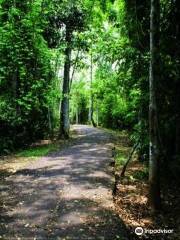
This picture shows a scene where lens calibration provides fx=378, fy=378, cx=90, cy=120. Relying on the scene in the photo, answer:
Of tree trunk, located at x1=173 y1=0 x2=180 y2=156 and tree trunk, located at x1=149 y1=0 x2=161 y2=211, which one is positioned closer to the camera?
tree trunk, located at x1=149 y1=0 x2=161 y2=211

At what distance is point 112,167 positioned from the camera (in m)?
14.9

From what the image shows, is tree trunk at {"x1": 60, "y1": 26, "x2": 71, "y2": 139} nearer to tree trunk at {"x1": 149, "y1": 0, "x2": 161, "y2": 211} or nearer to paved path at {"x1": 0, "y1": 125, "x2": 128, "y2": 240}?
paved path at {"x1": 0, "y1": 125, "x2": 128, "y2": 240}

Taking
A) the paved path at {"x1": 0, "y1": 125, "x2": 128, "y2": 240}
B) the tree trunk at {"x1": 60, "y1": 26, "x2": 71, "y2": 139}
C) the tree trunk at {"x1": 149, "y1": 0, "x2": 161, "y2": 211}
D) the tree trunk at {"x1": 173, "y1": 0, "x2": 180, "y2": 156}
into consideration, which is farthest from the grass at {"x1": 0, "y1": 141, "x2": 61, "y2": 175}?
the tree trunk at {"x1": 60, "y1": 26, "x2": 71, "y2": 139}

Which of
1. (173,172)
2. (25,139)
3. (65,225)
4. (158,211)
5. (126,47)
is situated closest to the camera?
A: (65,225)

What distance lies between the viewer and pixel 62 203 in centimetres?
958

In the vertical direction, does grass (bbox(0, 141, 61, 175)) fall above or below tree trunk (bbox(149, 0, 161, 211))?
below

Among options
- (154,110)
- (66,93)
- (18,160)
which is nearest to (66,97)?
(66,93)

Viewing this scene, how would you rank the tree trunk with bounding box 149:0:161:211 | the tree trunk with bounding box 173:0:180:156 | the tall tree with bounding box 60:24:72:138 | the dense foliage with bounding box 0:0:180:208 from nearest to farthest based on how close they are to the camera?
the tree trunk with bounding box 149:0:161:211 < the tree trunk with bounding box 173:0:180:156 < the dense foliage with bounding box 0:0:180:208 < the tall tree with bounding box 60:24:72:138

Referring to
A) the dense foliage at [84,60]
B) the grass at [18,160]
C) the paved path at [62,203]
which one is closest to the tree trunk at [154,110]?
the dense foliage at [84,60]

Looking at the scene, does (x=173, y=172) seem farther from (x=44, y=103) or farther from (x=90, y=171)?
(x=44, y=103)

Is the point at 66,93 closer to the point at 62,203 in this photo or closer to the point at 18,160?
the point at 18,160

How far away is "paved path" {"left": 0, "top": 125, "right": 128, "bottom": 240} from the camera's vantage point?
7.63 metres

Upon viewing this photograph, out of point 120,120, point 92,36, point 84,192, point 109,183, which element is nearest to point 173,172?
point 109,183

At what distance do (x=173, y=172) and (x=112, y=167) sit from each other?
343 cm
